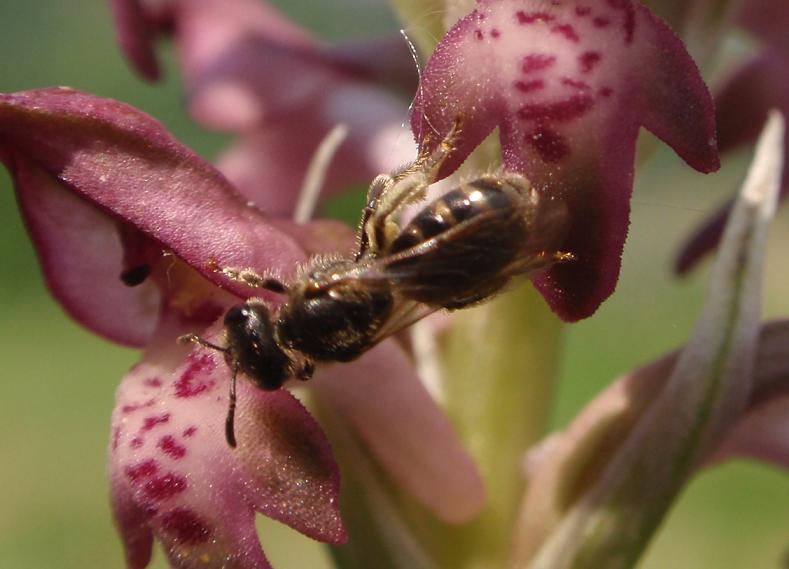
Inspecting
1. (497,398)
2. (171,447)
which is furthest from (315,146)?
(171,447)

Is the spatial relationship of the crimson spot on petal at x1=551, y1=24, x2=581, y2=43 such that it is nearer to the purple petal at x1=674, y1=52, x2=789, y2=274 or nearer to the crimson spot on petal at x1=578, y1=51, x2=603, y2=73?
the crimson spot on petal at x1=578, y1=51, x2=603, y2=73

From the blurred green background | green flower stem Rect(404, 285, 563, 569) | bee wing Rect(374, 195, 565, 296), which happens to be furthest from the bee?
the blurred green background

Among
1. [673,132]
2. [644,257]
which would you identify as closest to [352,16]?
[644,257]

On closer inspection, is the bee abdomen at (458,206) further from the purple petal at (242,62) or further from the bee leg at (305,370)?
the purple petal at (242,62)

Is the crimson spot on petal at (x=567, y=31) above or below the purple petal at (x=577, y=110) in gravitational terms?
above

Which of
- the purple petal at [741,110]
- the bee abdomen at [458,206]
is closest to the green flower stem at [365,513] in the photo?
the bee abdomen at [458,206]
